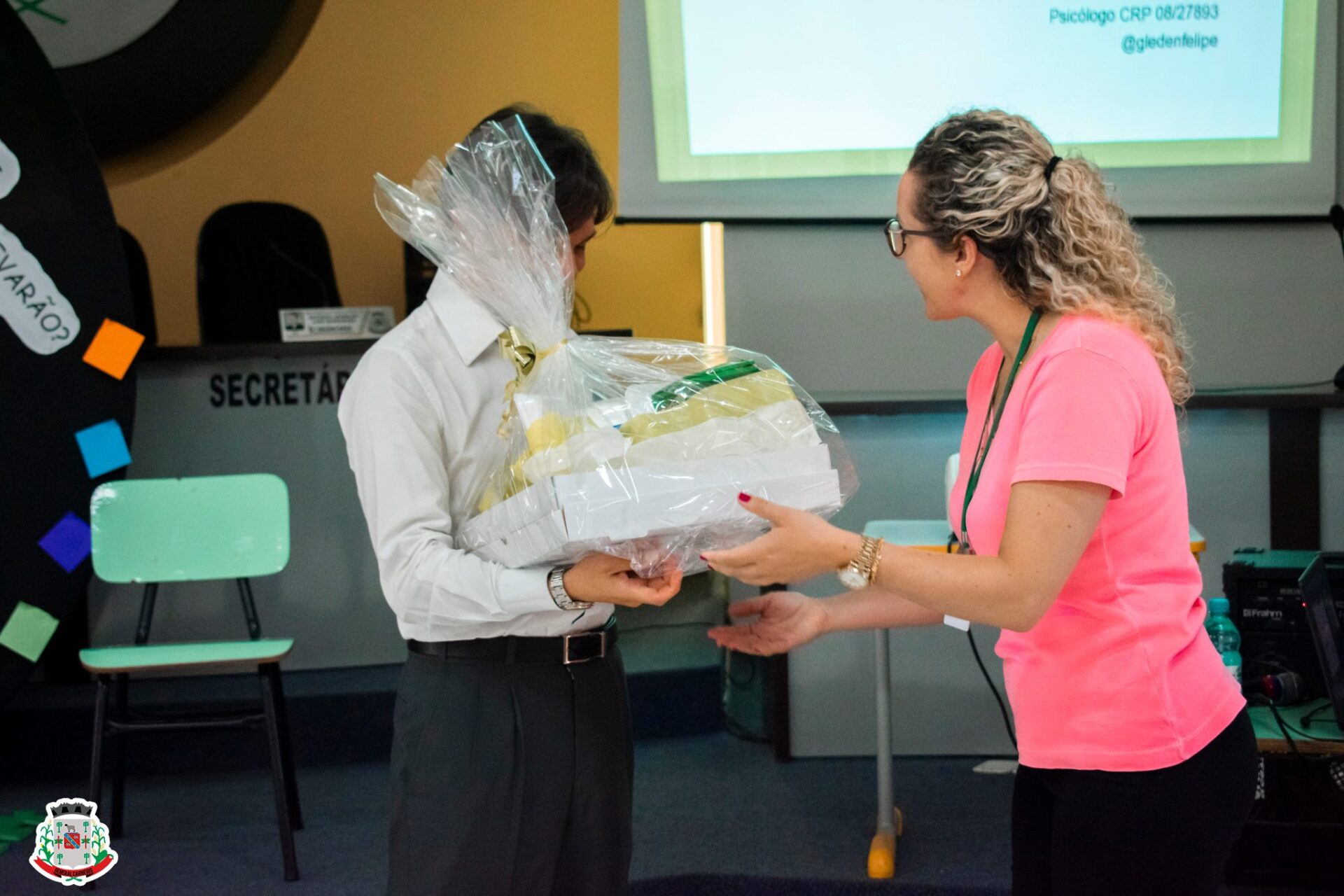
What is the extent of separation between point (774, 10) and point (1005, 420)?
6.85ft

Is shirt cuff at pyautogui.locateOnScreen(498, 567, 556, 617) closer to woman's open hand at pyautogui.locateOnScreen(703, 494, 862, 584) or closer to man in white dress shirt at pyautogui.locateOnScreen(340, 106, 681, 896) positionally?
man in white dress shirt at pyautogui.locateOnScreen(340, 106, 681, 896)

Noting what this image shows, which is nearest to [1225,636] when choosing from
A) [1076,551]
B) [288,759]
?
[1076,551]

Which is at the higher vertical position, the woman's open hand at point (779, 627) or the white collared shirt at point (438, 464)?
the white collared shirt at point (438, 464)

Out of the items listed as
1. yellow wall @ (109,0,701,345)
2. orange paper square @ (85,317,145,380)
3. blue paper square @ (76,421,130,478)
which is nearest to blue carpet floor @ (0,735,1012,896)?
blue paper square @ (76,421,130,478)

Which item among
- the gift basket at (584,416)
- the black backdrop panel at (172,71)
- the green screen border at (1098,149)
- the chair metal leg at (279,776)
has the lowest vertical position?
the chair metal leg at (279,776)

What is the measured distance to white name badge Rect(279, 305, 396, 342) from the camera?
3404 mm

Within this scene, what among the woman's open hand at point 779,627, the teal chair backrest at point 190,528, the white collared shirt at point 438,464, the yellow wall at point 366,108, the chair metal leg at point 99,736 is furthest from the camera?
the yellow wall at point 366,108

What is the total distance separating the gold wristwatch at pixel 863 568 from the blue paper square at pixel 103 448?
8.18ft

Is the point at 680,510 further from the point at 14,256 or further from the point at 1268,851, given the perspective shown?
the point at 14,256

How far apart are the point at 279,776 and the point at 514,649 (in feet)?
5.03

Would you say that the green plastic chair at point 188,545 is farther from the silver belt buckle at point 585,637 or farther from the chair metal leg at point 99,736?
the silver belt buckle at point 585,637

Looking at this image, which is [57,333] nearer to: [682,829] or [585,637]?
[682,829]

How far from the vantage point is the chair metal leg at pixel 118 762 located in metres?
2.73

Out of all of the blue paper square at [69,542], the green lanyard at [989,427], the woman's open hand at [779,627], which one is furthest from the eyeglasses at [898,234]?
the blue paper square at [69,542]
